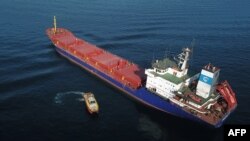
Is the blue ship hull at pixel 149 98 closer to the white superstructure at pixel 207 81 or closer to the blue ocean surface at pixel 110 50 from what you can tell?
the blue ocean surface at pixel 110 50

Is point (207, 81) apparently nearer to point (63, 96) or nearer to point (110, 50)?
point (63, 96)

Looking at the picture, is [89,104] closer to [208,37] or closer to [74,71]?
[74,71]

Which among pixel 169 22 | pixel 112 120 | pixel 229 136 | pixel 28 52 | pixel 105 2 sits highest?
pixel 105 2

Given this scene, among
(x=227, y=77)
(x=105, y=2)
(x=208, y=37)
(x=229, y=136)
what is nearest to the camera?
A: (x=229, y=136)

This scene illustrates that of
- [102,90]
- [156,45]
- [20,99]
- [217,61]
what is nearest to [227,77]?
[217,61]

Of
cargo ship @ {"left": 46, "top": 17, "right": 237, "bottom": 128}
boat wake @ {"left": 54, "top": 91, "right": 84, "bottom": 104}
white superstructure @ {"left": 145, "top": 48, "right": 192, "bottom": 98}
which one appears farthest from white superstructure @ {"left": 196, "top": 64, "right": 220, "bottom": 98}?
boat wake @ {"left": 54, "top": 91, "right": 84, "bottom": 104}

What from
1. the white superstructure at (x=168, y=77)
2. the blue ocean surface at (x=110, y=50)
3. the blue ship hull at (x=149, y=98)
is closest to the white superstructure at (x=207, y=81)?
the white superstructure at (x=168, y=77)

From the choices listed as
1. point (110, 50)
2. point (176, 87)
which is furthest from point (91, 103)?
point (110, 50)
